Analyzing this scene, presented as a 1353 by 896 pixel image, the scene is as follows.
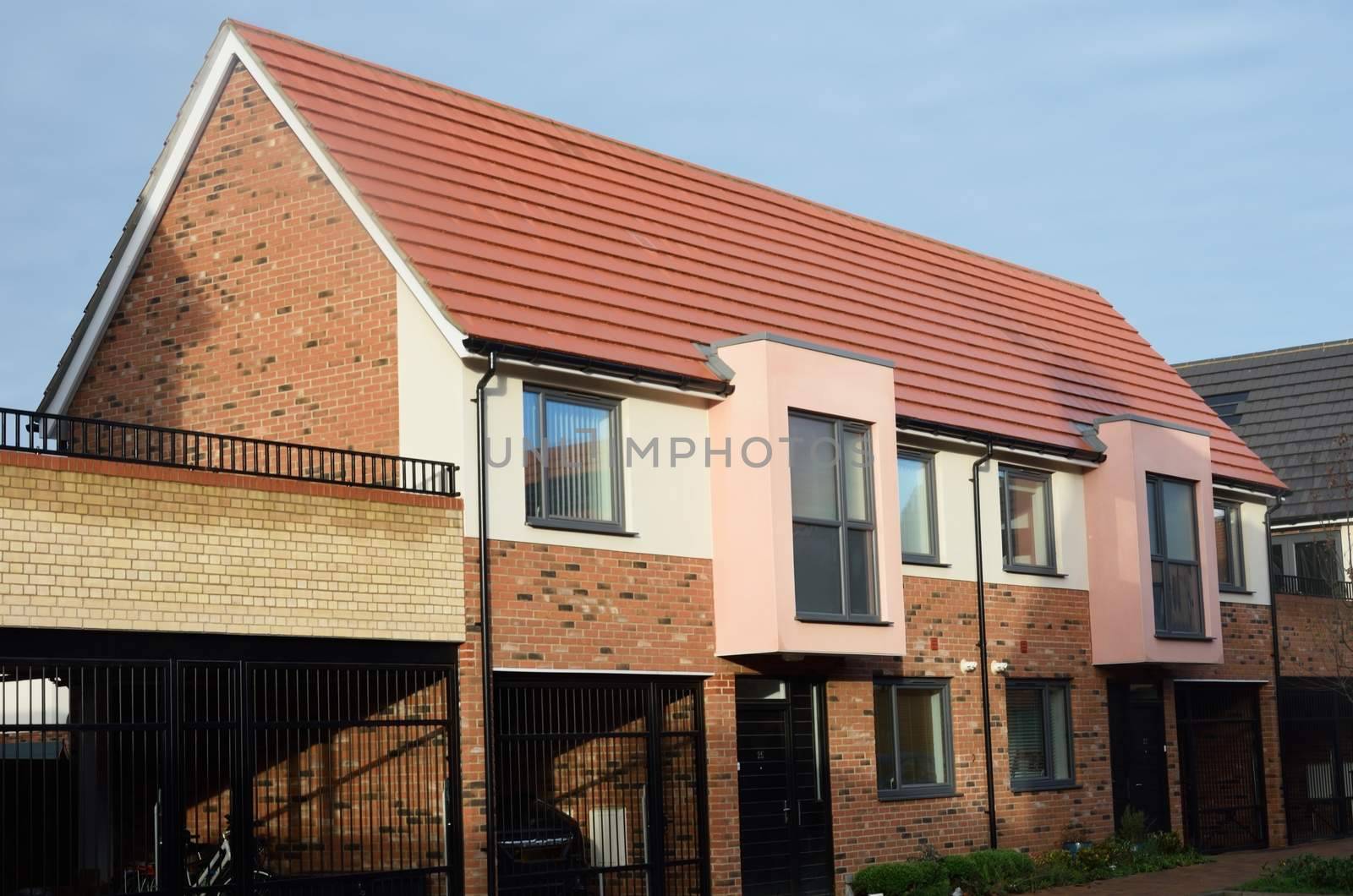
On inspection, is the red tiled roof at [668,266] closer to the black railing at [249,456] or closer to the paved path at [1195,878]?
the black railing at [249,456]

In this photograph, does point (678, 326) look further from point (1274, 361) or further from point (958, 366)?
point (1274, 361)

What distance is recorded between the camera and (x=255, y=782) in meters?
16.1

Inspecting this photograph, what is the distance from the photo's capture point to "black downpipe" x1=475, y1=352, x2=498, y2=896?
1494 cm

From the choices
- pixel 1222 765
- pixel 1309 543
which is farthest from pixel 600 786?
pixel 1309 543

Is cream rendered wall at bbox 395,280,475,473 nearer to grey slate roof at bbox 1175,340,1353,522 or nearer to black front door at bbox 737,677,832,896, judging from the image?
black front door at bbox 737,677,832,896

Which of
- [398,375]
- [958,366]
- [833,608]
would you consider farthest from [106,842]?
[958,366]

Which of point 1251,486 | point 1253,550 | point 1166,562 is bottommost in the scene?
point 1166,562

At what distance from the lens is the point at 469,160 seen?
18766mm

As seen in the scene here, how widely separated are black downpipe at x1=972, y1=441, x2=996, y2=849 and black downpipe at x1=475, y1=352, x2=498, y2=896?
7.92 m

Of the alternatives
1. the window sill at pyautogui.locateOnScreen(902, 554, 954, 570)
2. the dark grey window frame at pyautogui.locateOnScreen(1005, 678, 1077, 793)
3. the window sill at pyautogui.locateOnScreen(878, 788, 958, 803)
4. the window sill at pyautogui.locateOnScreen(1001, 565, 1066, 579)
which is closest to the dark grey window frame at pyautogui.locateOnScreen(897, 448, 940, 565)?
the window sill at pyautogui.locateOnScreen(902, 554, 954, 570)

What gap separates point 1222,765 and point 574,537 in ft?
45.8

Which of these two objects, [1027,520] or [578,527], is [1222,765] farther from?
[578,527]

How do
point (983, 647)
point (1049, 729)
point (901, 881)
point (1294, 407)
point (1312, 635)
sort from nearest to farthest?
point (901, 881), point (983, 647), point (1049, 729), point (1312, 635), point (1294, 407)

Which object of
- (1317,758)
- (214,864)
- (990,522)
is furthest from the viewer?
(1317,758)
